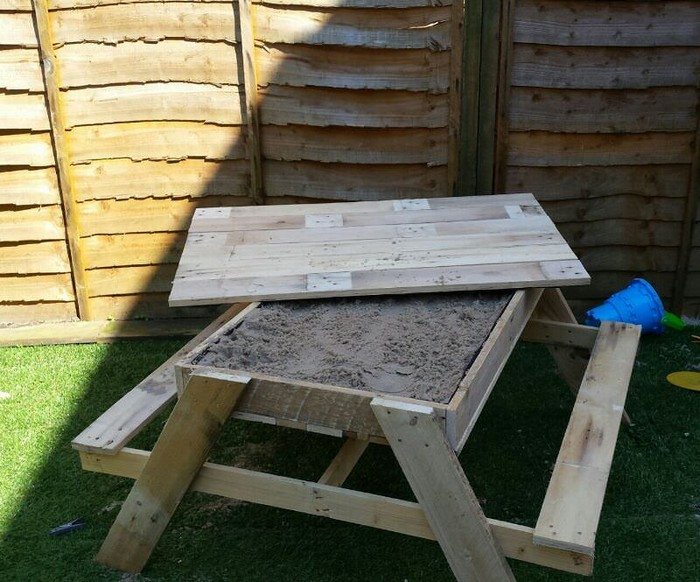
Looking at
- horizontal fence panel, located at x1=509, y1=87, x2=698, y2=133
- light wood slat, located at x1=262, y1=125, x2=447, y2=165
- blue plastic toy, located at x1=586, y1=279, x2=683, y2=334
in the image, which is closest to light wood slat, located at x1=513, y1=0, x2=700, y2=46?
horizontal fence panel, located at x1=509, y1=87, x2=698, y2=133

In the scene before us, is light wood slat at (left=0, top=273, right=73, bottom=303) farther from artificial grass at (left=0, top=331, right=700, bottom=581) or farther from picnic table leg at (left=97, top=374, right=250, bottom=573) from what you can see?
picnic table leg at (left=97, top=374, right=250, bottom=573)

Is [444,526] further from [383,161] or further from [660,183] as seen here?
[660,183]

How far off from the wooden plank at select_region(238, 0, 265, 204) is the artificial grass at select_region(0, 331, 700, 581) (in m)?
1.15

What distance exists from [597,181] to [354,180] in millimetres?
1376

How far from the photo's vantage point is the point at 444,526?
7.11 ft

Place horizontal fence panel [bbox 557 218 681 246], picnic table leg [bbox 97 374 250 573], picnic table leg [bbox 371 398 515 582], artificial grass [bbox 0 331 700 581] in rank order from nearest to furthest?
1. picnic table leg [bbox 371 398 515 582]
2. picnic table leg [bbox 97 374 250 573]
3. artificial grass [bbox 0 331 700 581]
4. horizontal fence panel [bbox 557 218 681 246]

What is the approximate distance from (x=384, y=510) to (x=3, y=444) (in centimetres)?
209

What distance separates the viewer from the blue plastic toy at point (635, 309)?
14.4 feet

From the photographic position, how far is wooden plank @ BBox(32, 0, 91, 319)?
4.14 metres

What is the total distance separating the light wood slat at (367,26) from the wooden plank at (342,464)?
7.08 ft

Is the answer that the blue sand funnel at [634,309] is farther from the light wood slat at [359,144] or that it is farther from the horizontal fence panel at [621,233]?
the light wood slat at [359,144]

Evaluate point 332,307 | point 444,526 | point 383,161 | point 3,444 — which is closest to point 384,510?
point 444,526

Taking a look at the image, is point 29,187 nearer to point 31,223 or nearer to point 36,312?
point 31,223

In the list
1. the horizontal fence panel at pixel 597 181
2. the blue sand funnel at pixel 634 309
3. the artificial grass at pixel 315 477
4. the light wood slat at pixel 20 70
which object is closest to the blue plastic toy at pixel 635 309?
the blue sand funnel at pixel 634 309
